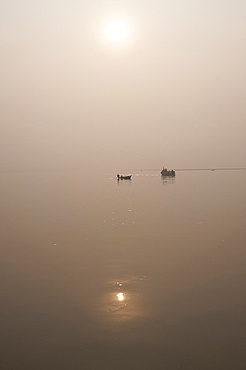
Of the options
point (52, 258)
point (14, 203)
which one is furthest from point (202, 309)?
point (14, 203)

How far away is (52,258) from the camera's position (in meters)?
21.2

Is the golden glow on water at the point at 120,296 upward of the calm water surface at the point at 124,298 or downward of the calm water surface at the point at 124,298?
upward

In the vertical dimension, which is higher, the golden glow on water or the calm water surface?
the golden glow on water

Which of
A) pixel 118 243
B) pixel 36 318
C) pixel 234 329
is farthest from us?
pixel 118 243

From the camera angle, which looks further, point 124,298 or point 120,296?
point 120,296

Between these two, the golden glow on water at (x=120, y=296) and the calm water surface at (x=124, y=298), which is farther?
the golden glow on water at (x=120, y=296)

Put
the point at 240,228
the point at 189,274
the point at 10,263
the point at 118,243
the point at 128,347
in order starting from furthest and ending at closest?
the point at 240,228 < the point at 118,243 < the point at 10,263 < the point at 189,274 < the point at 128,347

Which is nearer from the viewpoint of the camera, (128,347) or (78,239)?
(128,347)

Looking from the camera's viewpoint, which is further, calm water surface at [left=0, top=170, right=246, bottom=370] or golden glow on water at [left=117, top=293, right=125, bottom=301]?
golden glow on water at [left=117, top=293, right=125, bottom=301]

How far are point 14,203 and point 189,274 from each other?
37387 millimetres

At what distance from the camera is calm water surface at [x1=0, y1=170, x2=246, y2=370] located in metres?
10.7

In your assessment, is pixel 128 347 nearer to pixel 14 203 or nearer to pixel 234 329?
pixel 234 329

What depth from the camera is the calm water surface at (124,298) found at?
10.7 m

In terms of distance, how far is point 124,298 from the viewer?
14.6m
